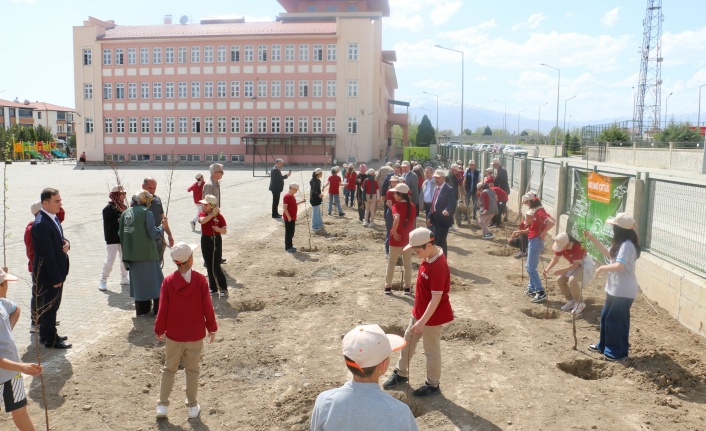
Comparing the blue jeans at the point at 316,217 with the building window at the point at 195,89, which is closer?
the blue jeans at the point at 316,217

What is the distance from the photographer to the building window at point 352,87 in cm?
5909

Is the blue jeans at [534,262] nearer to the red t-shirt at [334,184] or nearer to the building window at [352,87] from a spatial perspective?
the red t-shirt at [334,184]

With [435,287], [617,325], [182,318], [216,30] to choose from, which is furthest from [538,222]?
[216,30]

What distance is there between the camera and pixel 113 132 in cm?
6344

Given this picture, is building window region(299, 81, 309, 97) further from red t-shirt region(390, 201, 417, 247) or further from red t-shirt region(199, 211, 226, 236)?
red t-shirt region(199, 211, 226, 236)

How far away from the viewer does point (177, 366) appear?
530cm

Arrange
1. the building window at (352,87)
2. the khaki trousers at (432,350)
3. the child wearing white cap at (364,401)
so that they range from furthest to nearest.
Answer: the building window at (352,87), the khaki trousers at (432,350), the child wearing white cap at (364,401)

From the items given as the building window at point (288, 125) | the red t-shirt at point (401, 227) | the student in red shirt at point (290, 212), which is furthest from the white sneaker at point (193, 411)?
the building window at point (288, 125)

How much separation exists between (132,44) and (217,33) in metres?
9.38

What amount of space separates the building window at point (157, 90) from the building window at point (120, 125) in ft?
14.5

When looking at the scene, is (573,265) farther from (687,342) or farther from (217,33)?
(217,33)

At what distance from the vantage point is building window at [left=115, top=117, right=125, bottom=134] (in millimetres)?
63250

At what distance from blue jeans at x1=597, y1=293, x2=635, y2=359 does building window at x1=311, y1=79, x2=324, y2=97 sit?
55.2 m

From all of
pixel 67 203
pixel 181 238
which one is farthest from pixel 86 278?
pixel 67 203
